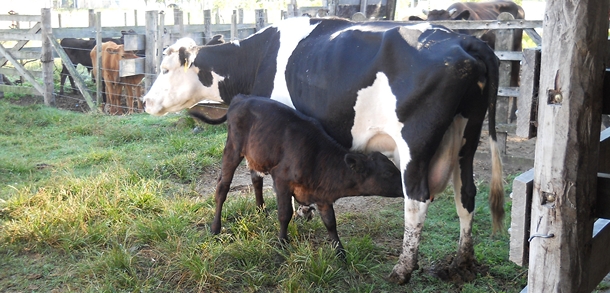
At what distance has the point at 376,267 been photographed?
4.56 m

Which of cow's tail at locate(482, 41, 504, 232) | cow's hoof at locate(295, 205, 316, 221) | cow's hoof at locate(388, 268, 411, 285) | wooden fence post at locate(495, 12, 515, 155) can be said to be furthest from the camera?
wooden fence post at locate(495, 12, 515, 155)

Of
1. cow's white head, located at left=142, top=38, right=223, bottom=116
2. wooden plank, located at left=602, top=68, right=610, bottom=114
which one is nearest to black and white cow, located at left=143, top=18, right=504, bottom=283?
cow's white head, located at left=142, top=38, right=223, bottom=116

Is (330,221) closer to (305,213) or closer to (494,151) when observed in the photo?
(305,213)

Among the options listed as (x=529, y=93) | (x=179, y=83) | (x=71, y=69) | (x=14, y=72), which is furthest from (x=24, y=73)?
(x=529, y=93)

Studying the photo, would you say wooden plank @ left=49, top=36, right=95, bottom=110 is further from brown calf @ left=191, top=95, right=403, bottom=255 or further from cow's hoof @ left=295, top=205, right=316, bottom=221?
brown calf @ left=191, top=95, right=403, bottom=255

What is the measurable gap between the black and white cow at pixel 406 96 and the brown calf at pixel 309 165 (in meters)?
0.17

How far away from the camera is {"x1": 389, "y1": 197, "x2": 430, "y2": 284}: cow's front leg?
168 inches

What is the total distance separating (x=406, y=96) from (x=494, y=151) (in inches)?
32.4

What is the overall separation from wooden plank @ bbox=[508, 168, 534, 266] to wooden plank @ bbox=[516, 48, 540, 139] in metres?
0.21

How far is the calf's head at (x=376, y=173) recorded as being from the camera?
4562 mm

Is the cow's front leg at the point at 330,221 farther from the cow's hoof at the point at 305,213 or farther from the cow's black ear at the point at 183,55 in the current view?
the cow's black ear at the point at 183,55

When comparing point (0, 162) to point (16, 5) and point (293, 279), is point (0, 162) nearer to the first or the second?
point (293, 279)

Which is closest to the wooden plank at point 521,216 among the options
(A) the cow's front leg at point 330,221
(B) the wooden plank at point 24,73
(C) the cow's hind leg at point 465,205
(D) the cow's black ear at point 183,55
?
(C) the cow's hind leg at point 465,205

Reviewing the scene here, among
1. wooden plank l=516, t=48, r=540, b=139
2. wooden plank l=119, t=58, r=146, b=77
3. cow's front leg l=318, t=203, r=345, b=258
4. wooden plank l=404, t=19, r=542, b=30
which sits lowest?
cow's front leg l=318, t=203, r=345, b=258
